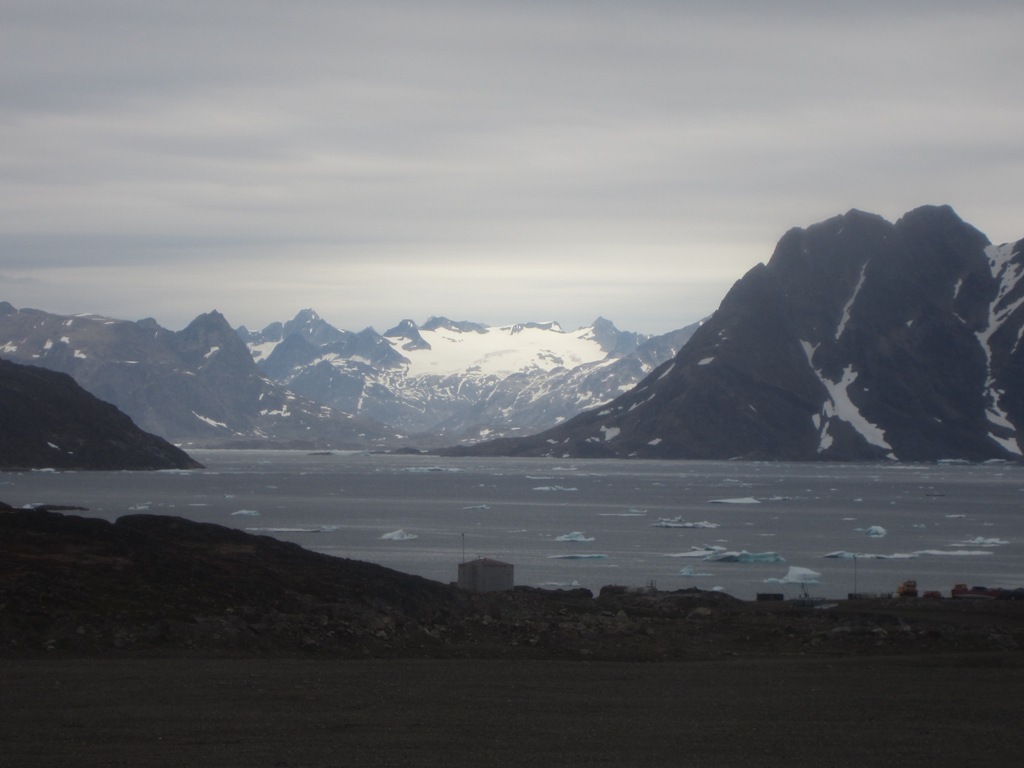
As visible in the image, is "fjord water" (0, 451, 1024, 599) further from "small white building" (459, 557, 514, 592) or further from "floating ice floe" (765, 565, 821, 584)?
"small white building" (459, 557, 514, 592)

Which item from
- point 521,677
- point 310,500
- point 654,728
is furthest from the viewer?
point 310,500

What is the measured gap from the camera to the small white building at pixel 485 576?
1892 inches

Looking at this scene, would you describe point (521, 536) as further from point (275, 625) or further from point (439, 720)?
point (439, 720)

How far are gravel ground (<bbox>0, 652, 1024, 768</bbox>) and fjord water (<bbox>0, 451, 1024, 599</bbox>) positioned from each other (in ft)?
107

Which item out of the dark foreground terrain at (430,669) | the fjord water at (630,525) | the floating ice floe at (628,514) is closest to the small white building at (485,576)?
the dark foreground terrain at (430,669)

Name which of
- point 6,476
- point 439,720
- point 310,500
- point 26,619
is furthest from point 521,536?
point 6,476

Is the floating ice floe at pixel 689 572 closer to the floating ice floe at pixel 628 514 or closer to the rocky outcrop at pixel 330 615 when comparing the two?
the rocky outcrop at pixel 330 615

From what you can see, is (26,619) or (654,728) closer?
(654,728)

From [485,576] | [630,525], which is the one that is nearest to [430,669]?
[485,576]

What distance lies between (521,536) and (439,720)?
73.8 metres

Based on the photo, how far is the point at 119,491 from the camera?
153125mm

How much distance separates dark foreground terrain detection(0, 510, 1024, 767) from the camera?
2062 cm

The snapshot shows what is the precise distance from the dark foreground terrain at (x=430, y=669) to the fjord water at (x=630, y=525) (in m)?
22.6

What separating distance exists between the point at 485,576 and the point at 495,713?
80.3 ft
